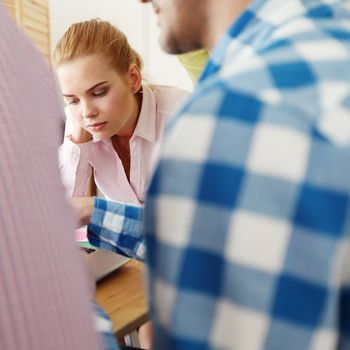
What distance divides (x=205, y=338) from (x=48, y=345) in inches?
4.6

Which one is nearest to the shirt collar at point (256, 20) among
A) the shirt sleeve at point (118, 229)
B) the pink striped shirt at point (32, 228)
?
the pink striped shirt at point (32, 228)

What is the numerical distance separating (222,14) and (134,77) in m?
1.11

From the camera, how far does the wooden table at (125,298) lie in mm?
716

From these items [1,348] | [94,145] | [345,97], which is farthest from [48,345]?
[94,145]

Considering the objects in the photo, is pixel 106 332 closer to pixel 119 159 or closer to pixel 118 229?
pixel 118 229

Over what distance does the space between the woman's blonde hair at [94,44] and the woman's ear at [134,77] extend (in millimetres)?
19

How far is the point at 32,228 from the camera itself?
1.11ft

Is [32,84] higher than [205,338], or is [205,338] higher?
[32,84]

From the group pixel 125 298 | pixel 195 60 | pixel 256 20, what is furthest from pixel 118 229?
pixel 195 60

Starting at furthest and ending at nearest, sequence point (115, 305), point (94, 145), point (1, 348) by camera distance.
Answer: point (94, 145) < point (115, 305) < point (1, 348)

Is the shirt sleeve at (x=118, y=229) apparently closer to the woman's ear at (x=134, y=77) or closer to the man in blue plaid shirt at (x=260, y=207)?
the man in blue plaid shirt at (x=260, y=207)

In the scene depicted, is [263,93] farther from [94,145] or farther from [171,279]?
[94,145]

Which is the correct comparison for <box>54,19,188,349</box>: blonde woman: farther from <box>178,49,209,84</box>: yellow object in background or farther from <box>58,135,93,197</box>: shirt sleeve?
<box>178,49,209,84</box>: yellow object in background

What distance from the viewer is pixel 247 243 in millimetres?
367
